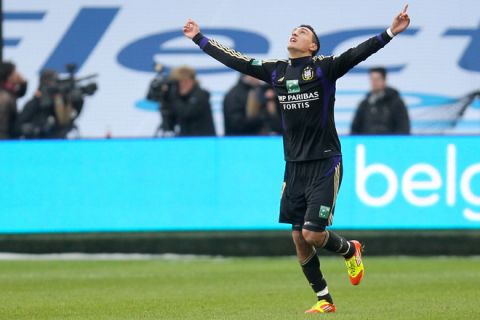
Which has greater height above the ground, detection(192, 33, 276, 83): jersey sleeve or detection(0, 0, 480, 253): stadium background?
detection(192, 33, 276, 83): jersey sleeve

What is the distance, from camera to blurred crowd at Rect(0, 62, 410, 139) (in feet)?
63.6

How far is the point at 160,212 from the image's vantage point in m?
18.9

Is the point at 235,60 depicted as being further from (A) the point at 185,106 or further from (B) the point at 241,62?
Answer: (A) the point at 185,106

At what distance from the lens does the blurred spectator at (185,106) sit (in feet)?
63.9

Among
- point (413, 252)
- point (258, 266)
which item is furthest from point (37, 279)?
point (413, 252)

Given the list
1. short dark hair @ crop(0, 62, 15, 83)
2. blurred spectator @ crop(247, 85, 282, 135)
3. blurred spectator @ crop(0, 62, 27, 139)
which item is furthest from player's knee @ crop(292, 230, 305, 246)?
short dark hair @ crop(0, 62, 15, 83)

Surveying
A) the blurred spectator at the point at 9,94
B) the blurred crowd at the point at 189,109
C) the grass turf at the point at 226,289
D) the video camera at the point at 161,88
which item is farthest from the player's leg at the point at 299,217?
the blurred spectator at the point at 9,94

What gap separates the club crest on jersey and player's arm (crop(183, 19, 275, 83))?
0.36 metres

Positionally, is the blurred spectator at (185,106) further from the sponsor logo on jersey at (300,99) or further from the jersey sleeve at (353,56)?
the jersey sleeve at (353,56)

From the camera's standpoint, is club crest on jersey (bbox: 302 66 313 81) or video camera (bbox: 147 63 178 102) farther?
video camera (bbox: 147 63 178 102)

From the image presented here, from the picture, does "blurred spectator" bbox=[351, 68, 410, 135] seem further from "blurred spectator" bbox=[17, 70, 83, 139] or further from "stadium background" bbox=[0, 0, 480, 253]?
"blurred spectator" bbox=[17, 70, 83, 139]

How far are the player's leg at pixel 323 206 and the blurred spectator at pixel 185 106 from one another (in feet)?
26.9

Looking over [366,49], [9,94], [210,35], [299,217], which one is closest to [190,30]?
[366,49]

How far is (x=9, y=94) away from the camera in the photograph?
2014cm
